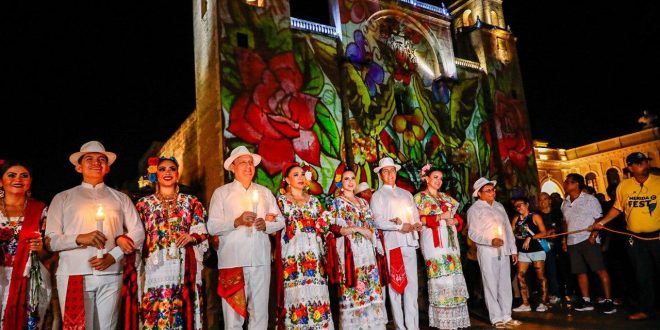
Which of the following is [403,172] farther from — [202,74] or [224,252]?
[224,252]

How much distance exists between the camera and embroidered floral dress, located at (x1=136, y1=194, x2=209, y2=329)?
348 cm

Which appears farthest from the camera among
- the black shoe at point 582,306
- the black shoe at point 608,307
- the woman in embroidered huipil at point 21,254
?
the black shoe at point 582,306

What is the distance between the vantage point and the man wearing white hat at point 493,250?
16.4 ft

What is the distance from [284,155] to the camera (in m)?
13.4

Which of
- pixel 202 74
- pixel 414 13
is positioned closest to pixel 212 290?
pixel 202 74

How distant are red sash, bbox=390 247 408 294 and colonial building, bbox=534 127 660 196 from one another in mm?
29957

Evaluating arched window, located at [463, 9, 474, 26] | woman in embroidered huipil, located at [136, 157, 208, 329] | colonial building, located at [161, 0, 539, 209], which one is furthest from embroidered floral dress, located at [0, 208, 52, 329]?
arched window, located at [463, 9, 474, 26]

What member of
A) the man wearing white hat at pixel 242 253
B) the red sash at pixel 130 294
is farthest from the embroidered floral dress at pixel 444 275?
the red sash at pixel 130 294

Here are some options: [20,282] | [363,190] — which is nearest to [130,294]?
[20,282]

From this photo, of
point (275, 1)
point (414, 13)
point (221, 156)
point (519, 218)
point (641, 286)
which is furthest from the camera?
point (414, 13)

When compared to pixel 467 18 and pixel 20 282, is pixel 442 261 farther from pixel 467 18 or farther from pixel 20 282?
pixel 467 18

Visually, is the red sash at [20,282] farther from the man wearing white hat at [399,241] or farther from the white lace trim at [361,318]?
the man wearing white hat at [399,241]

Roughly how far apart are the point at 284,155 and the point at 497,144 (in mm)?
10943

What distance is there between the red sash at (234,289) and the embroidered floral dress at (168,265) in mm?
247
